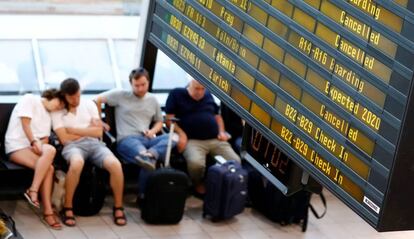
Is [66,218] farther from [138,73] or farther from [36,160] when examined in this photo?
[138,73]

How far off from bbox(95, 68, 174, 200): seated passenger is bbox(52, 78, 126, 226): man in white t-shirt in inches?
12.8

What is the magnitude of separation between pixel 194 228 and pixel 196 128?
1.13 m

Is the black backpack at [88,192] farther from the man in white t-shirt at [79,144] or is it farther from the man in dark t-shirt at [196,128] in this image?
the man in dark t-shirt at [196,128]

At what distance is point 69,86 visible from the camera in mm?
10172

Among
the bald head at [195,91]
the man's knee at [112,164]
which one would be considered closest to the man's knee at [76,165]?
the man's knee at [112,164]

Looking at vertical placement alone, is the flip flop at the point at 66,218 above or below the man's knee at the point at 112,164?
below

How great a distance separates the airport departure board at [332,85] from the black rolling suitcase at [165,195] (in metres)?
4.01

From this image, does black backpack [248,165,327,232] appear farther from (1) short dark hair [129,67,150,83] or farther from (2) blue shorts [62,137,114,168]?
(2) blue shorts [62,137,114,168]

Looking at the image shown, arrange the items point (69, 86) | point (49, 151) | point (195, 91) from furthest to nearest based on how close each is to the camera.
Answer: point (195, 91) < point (69, 86) < point (49, 151)

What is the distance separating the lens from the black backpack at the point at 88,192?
10.3m

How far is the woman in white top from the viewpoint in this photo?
393 inches

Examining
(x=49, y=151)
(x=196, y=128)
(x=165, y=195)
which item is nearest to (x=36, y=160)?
(x=49, y=151)

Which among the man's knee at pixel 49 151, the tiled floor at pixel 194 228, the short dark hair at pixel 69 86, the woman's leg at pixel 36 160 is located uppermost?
the short dark hair at pixel 69 86

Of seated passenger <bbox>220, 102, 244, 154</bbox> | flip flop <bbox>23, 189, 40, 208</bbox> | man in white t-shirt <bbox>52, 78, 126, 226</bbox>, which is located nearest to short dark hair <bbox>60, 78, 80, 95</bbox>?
man in white t-shirt <bbox>52, 78, 126, 226</bbox>
